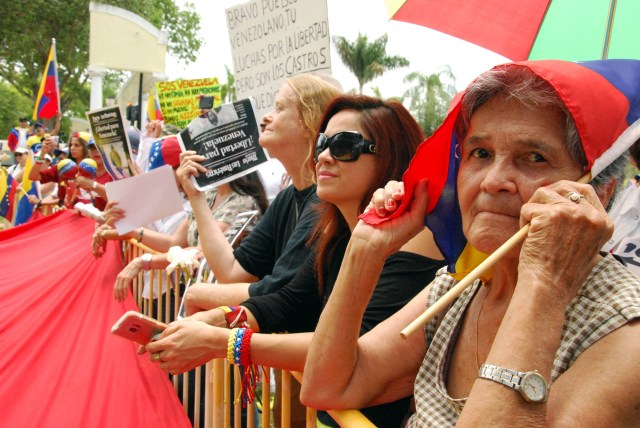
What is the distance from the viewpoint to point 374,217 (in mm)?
1856

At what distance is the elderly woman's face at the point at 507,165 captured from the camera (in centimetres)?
149

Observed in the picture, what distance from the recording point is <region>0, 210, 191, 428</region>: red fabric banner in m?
3.29

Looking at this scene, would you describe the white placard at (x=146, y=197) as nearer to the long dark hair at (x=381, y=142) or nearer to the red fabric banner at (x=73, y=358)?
the red fabric banner at (x=73, y=358)

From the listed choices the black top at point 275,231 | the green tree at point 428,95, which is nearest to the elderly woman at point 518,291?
the black top at point 275,231

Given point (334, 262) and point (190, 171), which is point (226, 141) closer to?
point (190, 171)

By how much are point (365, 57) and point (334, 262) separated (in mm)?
48144

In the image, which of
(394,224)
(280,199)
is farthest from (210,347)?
(280,199)

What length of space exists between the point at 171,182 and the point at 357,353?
2706 mm

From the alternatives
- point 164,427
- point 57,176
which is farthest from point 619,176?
point 57,176

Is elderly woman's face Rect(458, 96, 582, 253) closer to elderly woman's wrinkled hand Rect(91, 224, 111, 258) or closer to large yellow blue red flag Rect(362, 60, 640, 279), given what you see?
large yellow blue red flag Rect(362, 60, 640, 279)

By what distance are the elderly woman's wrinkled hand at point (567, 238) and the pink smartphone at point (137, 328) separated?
1450 mm

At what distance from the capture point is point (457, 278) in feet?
5.89

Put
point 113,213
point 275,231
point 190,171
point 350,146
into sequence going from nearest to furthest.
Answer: point 350,146 → point 275,231 → point 190,171 → point 113,213

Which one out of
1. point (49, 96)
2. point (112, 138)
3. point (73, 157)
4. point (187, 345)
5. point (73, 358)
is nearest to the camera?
point (187, 345)
